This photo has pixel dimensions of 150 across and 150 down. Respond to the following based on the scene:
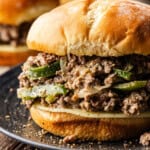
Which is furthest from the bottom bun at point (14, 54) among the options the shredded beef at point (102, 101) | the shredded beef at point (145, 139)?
the shredded beef at point (145, 139)

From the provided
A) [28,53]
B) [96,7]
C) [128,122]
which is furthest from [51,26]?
[28,53]

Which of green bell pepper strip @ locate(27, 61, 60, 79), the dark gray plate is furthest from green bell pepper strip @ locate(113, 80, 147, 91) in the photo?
green bell pepper strip @ locate(27, 61, 60, 79)

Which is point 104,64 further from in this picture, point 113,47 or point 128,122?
point 128,122

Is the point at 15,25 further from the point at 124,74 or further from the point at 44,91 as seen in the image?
the point at 124,74

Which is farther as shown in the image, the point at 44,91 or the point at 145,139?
the point at 44,91

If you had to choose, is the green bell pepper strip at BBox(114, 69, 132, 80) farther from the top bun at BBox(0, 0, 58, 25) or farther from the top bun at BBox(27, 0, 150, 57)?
the top bun at BBox(0, 0, 58, 25)

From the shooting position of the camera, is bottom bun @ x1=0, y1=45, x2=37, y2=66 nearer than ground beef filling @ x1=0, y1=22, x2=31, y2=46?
Yes

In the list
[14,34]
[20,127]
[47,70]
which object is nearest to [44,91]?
[47,70]
